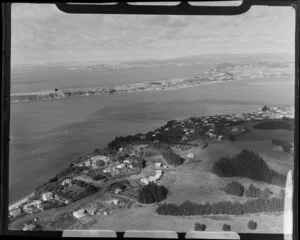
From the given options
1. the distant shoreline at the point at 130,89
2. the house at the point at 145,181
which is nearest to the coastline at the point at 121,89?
the distant shoreline at the point at 130,89

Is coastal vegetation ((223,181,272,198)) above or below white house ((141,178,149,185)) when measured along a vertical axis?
below

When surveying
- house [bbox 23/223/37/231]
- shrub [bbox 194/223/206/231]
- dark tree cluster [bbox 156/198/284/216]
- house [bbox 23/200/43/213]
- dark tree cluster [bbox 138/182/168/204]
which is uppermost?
dark tree cluster [bbox 138/182/168/204]

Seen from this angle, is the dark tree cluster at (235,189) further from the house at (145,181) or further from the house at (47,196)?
the house at (47,196)

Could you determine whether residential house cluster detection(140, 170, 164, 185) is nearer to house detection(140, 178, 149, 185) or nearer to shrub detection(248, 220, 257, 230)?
house detection(140, 178, 149, 185)

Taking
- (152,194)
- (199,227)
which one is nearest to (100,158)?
(152,194)

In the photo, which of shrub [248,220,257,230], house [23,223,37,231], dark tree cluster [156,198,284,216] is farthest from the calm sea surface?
shrub [248,220,257,230]
